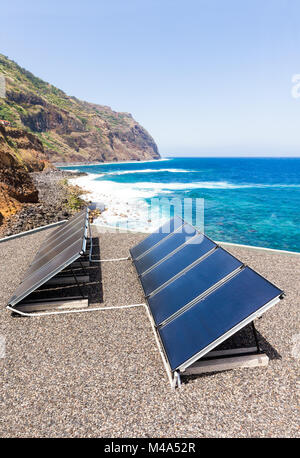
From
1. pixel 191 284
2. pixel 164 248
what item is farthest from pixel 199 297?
pixel 164 248

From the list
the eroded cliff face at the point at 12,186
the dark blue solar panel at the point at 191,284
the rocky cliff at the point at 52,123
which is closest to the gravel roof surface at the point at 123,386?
the dark blue solar panel at the point at 191,284

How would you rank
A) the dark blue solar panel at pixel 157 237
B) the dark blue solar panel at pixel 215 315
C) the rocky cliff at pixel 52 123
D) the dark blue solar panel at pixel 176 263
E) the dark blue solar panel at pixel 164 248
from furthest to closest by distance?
1. the rocky cliff at pixel 52 123
2. the dark blue solar panel at pixel 157 237
3. the dark blue solar panel at pixel 164 248
4. the dark blue solar panel at pixel 176 263
5. the dark blue solar panel at pixel 215 315

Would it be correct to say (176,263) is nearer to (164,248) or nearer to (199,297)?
(164,248)

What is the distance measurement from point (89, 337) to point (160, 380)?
2339mm

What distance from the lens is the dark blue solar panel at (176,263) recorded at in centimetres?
717

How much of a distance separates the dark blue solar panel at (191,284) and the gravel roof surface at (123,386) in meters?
1.02

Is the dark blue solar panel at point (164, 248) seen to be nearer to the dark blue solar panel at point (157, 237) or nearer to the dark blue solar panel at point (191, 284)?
the dark blue solar panel at point (157, 237)

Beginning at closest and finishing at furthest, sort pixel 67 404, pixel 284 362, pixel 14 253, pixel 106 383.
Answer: pixel 67 404
pixel 106 383
pixel 284 362
pixel 14 253

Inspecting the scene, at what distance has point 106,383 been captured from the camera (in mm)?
5359

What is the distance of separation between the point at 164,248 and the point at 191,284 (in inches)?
113

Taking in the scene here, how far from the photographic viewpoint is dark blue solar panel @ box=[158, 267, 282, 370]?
4723 millimetres

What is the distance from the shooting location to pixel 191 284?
20.5 feet

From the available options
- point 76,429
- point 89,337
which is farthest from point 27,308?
point 76,429

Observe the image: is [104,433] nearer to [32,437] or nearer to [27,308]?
[32,437]
